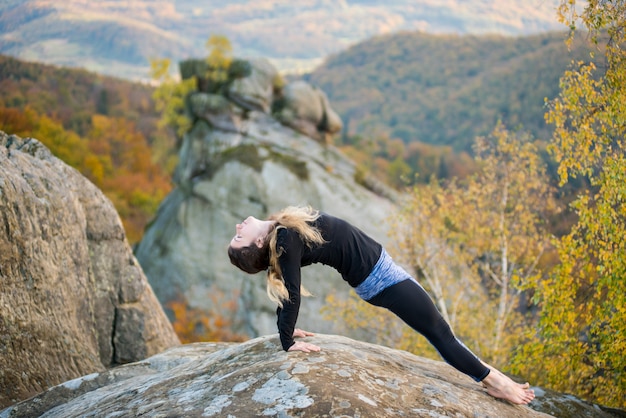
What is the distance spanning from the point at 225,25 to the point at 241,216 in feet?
389

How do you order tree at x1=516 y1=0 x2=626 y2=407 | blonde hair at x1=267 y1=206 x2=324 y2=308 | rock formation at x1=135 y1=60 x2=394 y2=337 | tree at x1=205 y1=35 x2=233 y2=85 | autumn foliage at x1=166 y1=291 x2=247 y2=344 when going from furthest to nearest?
tree at x1=205 y1=35 x2=233 y2=85 → rock formation at x1=135 y1=60 x2=394 y2=337 → autumn foliage at x1=166 y1=291 x2=247 y2=344 → tree at x1=516 y1=0 x2=626 y2=407 → blonde hair at x1=267 y1=206 x2=324 y2=308

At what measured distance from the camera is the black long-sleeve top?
5.25 m

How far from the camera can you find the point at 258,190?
25.5 metres

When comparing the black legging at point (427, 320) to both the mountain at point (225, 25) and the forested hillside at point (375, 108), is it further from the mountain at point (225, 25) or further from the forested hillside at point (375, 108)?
the forested hillside at point (375, 108)

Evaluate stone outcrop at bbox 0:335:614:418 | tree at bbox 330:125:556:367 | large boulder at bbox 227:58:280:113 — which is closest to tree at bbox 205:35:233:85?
large boulder at bbox 227:58:280:113

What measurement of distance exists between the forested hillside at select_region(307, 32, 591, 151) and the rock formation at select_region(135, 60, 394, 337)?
48173 mm

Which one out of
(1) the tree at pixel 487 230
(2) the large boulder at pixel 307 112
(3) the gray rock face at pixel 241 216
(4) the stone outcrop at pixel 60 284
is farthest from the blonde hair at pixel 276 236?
(2) the large boulder at pixel 307 112

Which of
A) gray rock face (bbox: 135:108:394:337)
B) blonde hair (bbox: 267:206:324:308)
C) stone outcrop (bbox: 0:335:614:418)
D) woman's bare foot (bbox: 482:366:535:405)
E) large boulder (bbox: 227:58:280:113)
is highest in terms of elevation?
large boulder (bbox: 227:58:280:113)

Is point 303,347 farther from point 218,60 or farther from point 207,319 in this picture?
point 218,60

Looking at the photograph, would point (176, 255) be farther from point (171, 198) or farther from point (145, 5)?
point (145, 5)

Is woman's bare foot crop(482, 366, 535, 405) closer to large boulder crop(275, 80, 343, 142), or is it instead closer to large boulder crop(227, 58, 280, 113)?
large boulder crop(275, 80, 343, 142)

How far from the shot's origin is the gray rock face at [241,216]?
79.2ft

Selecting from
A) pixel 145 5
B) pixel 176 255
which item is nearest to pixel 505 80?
pixel 145 5

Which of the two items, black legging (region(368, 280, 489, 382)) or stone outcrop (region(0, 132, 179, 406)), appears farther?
stone outcrop (region(0, 132, 179, 406))
